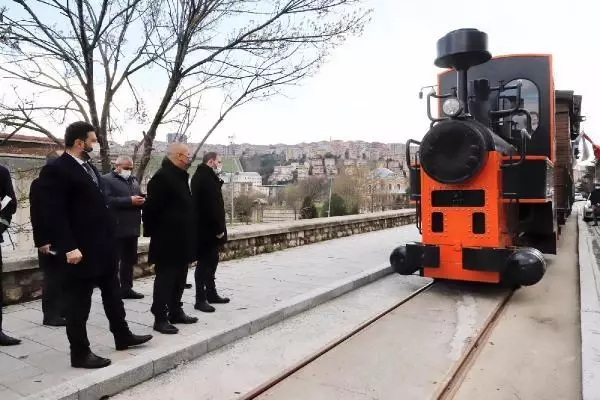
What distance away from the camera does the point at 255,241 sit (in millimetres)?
9594

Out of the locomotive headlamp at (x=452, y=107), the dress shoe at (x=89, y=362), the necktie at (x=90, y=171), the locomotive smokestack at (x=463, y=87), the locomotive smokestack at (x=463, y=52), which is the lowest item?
the dress shoe at (x=89, y=362)

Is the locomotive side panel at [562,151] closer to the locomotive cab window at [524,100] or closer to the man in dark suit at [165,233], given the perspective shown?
the locomotive cab window at [524,100]

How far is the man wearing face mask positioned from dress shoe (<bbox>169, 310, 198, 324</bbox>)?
1293mm

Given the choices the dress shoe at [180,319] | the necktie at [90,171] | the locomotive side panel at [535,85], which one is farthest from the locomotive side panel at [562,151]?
the necktie at [90,171]

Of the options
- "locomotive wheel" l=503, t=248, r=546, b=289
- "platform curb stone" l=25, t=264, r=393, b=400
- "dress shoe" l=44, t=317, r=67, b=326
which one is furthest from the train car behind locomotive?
"dress shoe" l=44, t=317, r=67, b=326

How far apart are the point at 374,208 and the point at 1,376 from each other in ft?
127

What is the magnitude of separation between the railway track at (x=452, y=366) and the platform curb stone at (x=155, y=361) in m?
0.86

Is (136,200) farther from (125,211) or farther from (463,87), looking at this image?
(463,87)

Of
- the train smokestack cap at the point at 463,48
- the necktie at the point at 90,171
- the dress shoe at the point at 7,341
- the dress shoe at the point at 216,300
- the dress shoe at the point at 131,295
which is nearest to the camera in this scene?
the necktie at the point at 90,171

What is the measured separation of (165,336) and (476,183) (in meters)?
4.31

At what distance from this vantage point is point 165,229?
14.5 feet

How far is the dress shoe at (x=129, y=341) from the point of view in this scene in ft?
12.8

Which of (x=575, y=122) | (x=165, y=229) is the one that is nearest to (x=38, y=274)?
(x=165, y=229)

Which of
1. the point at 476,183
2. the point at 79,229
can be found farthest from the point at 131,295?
the point at 476,183
